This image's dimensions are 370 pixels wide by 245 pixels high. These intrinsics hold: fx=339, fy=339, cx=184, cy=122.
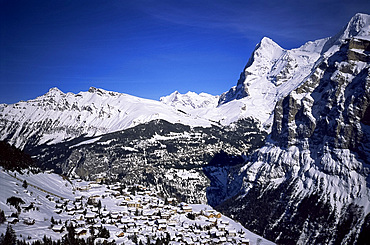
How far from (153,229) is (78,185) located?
214ft

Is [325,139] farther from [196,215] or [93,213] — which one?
[93,213]

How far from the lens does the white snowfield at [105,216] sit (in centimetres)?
8562

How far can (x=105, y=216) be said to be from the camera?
104m

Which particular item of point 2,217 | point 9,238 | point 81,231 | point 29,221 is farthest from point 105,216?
point 9,238

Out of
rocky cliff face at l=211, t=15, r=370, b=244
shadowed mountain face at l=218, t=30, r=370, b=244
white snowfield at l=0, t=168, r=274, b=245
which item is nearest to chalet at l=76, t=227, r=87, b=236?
white snowfield at l=0, t=168, r=274, b=245

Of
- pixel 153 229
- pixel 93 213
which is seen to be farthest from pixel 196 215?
pixel 93 213

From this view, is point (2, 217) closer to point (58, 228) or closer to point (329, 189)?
point (58, 228)

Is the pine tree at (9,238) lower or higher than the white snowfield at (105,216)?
lower

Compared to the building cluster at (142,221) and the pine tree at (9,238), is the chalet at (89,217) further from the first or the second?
the pine tree at (9,238)

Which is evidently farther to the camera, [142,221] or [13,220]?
[142,221]

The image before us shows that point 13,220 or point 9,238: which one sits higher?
point 13,220

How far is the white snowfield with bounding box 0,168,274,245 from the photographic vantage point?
85.6 metres

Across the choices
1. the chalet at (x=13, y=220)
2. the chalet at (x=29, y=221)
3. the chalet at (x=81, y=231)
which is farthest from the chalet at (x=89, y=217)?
the chalet at (x=13, y=220)

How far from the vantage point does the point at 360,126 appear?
6885 inches
